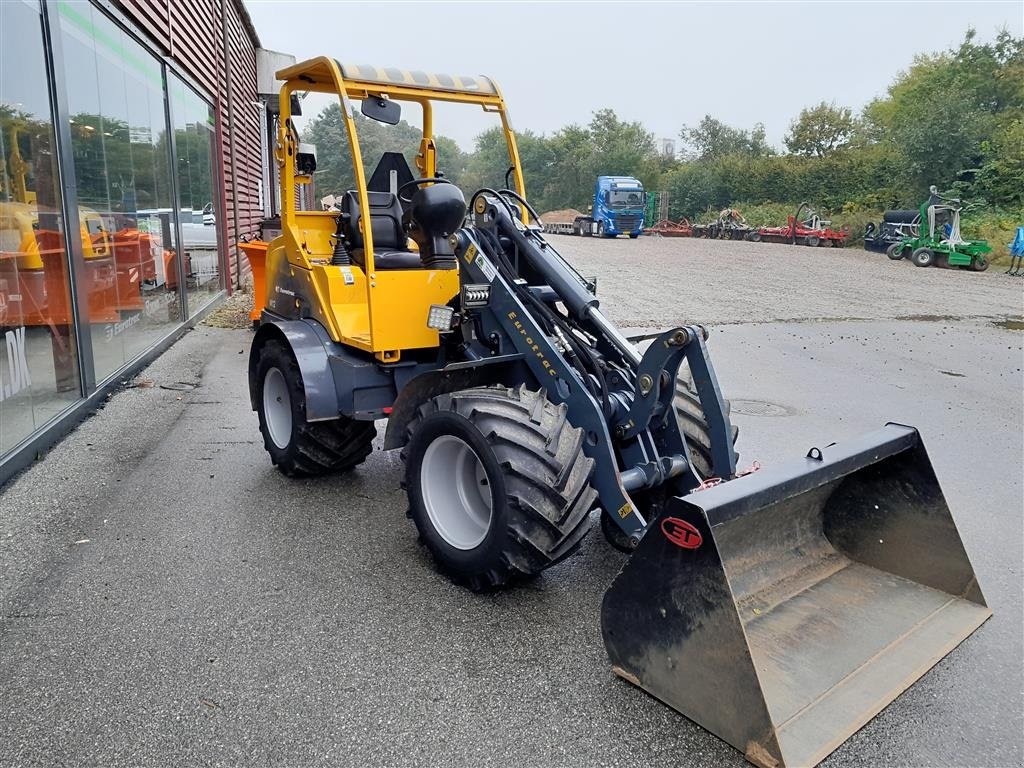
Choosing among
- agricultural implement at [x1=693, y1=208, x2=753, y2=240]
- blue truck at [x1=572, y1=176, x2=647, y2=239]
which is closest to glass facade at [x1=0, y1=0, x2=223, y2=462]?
blue truck at [x1=572, y1=176, x2=647, y2=239]

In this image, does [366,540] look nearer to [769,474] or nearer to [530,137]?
[769,474]

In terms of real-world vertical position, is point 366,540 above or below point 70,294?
below

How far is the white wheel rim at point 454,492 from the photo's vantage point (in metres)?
3.61

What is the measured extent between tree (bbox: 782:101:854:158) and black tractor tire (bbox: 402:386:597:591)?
180ft

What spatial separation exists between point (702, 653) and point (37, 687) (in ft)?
7.87

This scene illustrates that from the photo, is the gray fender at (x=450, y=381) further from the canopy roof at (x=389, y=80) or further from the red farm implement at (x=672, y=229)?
the red farm implement at (x=672, y=229)

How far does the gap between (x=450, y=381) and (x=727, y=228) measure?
3885cm

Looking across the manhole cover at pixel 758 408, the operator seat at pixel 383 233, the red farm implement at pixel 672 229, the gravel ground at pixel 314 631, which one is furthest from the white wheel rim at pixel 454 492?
the red farm implement at pixel 672 229

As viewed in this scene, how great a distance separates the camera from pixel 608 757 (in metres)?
2.50

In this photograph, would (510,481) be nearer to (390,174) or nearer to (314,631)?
(314,631)

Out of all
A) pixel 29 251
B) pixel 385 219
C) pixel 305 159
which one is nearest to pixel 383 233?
pixel 385 219

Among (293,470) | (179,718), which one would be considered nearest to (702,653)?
(179,718)

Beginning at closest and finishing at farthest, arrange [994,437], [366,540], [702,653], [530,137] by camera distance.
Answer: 1. [702,653]
2. [366,540]
3. [994,437]
4. [530,137]

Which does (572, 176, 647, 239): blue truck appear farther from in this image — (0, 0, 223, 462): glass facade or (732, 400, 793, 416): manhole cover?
(732, 400, 793, 416): manhole cover
